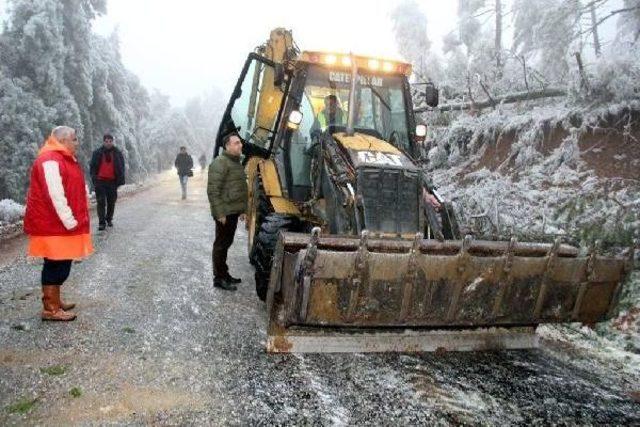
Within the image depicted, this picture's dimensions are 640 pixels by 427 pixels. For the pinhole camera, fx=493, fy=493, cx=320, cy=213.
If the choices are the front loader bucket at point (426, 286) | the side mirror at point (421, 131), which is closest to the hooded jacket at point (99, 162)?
the side mirror at point (421, 131)

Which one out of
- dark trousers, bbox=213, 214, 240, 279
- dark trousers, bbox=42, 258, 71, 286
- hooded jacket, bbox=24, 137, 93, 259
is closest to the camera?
hooded jacket, bbox=24, 137, 93, 259

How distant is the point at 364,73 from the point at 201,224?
663 cm

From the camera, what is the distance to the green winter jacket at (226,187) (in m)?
5.85

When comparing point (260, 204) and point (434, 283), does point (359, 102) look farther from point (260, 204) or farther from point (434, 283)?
point (434, 283)

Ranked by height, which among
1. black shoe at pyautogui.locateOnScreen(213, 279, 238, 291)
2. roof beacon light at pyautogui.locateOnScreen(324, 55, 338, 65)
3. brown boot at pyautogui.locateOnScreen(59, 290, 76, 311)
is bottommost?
brown boot at pyautogui.locateOnScreen(59, 290, 76, 311)

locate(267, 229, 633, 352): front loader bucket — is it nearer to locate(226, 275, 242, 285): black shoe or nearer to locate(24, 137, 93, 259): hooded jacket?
locate(226, 275, 242, 285): black shoe

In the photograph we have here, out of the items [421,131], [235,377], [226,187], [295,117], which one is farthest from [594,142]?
[235,377]

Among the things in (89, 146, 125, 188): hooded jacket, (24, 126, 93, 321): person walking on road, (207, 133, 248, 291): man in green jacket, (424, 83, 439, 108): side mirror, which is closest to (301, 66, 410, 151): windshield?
(424, 83, 439, 108): side mirror

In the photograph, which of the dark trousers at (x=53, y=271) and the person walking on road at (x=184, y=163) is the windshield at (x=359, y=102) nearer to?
the dark trousers at (x=53, y=271)

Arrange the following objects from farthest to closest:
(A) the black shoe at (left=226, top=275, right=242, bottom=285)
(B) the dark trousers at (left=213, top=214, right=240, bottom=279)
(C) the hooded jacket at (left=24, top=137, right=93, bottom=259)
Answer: (A) the black shoe at (left=226, top=275, right=242, bottom=285)
(B) the dark trousers at (left=213, top=214, right=240, bottom=279)
(C) the hooded jacket at (left=24, top=137, right=93, bottom=259)

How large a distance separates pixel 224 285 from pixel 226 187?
123 cm

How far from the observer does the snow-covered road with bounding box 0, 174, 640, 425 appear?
3264 mm

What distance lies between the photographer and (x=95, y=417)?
10.1 ft

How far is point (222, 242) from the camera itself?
6.04m
